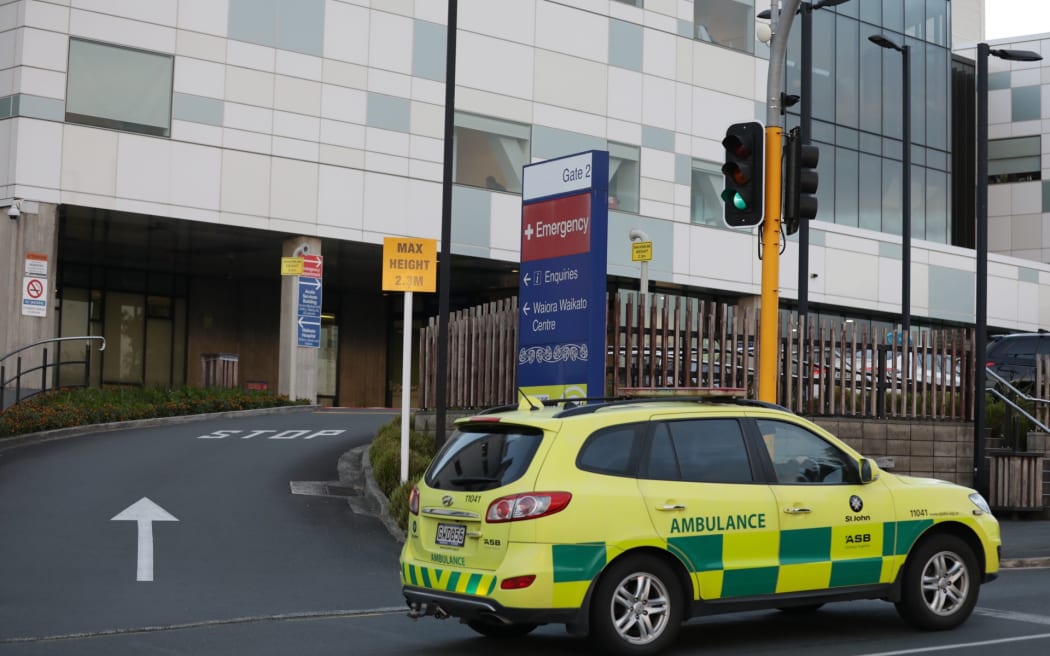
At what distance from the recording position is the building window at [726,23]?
134 ft

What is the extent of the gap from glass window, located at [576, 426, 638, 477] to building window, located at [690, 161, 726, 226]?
104 ft

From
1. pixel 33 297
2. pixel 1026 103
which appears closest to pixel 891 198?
pixel 1026 103

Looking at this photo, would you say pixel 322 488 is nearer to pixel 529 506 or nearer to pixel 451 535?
pixel 451 535

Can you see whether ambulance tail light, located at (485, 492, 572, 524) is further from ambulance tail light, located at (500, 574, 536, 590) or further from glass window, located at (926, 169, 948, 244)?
glass window, located at (926, 169, 948, 244)

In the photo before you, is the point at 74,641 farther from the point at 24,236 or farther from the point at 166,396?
the point at 24,236

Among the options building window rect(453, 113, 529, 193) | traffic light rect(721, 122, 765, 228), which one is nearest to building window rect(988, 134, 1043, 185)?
building window rect(453, 113, 529, 193)

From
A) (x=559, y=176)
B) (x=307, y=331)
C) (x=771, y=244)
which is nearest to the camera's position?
(x=771, y=244)

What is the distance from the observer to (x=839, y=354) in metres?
18.1

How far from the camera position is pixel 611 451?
28.8ft

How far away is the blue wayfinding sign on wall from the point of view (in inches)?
540

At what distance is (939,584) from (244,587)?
6078 millimetres

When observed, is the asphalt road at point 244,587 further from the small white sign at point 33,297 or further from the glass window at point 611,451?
the small white sign at point 33,297

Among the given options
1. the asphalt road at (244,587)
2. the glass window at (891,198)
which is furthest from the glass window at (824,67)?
the asphalt road at (244,587)

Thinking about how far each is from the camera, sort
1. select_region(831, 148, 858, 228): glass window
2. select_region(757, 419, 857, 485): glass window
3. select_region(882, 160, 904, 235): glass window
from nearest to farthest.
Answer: select_region(757, 419, 857, 485): glass window → select_region(831, 148, 858, 228): glass window → select_region(882, 160, 904, 235): glass window
